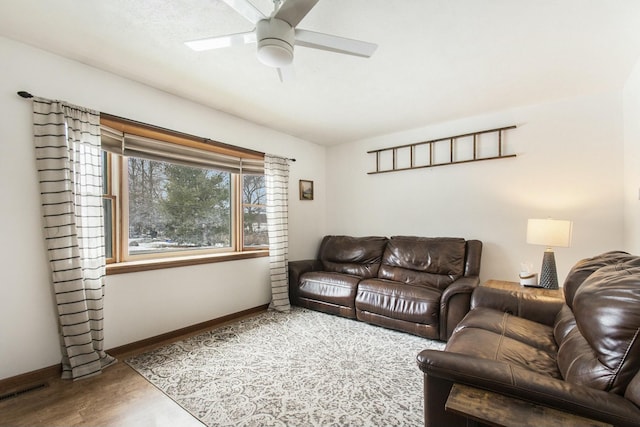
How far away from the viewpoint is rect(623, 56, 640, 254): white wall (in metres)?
2.32

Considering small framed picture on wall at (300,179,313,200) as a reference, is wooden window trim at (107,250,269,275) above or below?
below

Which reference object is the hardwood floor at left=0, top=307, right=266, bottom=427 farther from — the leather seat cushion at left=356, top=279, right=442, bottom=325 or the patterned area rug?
the leather seat cushion at left=356, top=279, right=442, bottom=325

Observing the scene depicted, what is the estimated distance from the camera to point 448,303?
9.00ft

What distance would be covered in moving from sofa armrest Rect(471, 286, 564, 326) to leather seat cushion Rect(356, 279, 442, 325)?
17.0 inches

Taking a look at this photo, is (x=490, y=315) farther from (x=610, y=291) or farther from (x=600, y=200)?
(x=600, y=200)

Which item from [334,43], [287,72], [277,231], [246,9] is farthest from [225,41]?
[277,231]

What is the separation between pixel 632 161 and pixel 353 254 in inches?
111

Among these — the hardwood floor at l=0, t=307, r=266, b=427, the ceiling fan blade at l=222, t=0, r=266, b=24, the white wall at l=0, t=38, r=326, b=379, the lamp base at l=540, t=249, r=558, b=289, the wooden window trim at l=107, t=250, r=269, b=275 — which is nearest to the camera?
the ceiling fan blade at l=222, t=0, r=266, b=24

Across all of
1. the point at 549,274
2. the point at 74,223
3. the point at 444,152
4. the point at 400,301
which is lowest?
the point at 400,301

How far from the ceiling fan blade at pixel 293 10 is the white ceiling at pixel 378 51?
0.29 meters

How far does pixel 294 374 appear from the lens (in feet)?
7.15

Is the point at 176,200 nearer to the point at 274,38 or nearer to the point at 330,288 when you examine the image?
the point at 330,288

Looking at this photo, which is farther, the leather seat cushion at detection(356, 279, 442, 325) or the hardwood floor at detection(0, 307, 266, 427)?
the leather seat cushion at detection(356, 279, 442, 325)

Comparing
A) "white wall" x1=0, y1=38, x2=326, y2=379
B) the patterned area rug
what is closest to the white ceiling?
"white wall" x1=0, y1=38, x2=326, y2=379
